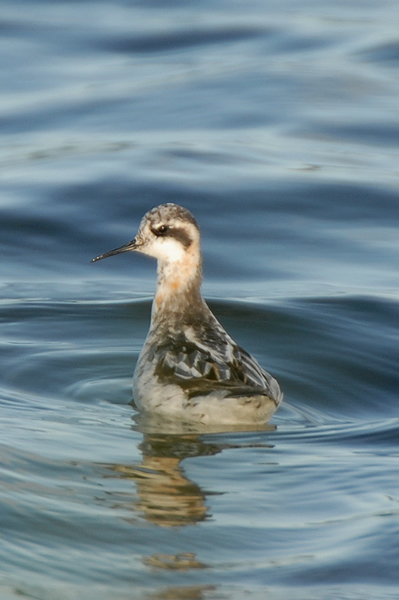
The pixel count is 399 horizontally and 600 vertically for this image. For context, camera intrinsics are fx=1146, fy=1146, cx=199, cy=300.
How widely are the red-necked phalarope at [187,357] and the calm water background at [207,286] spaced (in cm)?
21

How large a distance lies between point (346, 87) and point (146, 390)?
12151 mm

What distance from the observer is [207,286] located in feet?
37.6

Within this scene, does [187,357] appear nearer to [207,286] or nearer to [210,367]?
[210,367]

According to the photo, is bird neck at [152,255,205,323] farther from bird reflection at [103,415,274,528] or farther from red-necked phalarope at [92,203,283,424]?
bird reflection at [103,415,274,528]

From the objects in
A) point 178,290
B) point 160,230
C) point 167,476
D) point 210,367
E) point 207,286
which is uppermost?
point 160,230

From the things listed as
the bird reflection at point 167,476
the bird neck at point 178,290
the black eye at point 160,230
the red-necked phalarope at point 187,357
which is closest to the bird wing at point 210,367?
the red-necked phalarope at point 187,357

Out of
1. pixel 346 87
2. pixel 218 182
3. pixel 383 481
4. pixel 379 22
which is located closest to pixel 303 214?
pixel 218 182

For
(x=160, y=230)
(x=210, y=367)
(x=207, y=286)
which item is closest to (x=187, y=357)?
(x=210, y=367)

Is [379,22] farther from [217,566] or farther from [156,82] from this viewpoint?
[217,566]

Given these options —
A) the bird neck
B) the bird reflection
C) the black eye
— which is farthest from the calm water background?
the black eye

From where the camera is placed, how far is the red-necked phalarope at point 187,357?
7.50 meters

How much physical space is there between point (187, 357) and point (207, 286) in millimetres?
3590

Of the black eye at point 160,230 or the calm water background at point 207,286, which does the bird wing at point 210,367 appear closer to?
the calm water background at point 207,286

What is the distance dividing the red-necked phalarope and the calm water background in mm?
215
